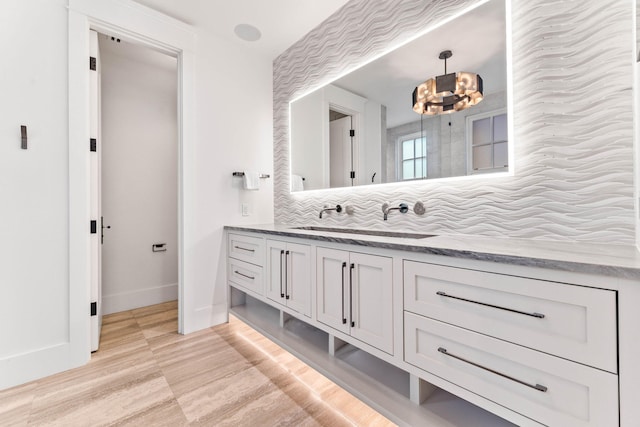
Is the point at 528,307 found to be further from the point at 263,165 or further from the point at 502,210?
the point at 263,165

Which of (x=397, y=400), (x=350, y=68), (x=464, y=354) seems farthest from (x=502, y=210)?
(x=350, y=68)

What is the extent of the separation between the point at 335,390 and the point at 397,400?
0.49 meters

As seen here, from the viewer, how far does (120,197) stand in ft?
9.49

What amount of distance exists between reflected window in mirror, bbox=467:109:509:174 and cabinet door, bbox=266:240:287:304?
1.27m

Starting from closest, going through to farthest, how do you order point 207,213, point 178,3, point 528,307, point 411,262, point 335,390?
point 528,307 < point 411,262 < point 335,390 < point 178,3 < point 207,213

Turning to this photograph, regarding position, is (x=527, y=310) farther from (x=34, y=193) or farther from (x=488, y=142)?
(x=34, y=193)

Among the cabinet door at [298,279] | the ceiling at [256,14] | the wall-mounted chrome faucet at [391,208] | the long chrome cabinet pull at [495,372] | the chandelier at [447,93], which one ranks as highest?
the ceiling at [256,14]

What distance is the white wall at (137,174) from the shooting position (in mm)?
2807

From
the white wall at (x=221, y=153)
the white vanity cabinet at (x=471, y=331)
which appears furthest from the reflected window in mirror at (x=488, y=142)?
the white wall at (x=221, y=153)

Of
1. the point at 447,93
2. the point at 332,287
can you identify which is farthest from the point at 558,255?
the point at 447,93

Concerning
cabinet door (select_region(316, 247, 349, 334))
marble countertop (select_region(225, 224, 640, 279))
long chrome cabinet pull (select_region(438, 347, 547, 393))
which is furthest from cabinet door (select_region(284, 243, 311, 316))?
long chrome cabinet pull (select_region(438, 347, 547, 393))

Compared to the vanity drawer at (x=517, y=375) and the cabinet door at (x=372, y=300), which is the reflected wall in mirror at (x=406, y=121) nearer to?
the cabinet door at (x=372, y=300)

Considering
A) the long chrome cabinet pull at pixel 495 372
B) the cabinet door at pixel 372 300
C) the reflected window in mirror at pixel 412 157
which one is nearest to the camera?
the long chrome cabinet pull at pixel 495 372

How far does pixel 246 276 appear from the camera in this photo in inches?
90.8
